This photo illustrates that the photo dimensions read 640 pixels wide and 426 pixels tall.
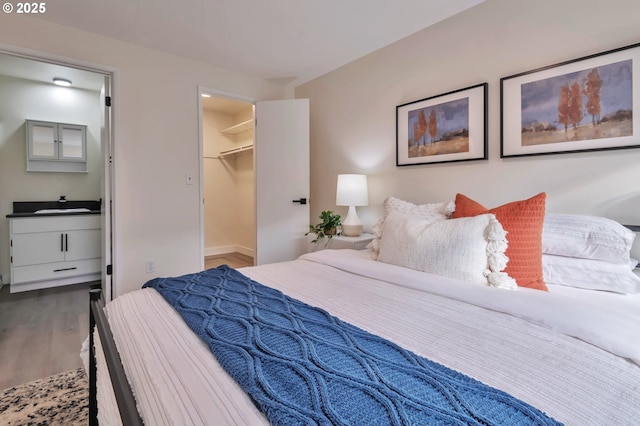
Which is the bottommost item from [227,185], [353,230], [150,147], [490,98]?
[353,230]

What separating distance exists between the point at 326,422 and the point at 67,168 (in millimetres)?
4759

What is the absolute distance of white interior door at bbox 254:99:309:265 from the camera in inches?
138

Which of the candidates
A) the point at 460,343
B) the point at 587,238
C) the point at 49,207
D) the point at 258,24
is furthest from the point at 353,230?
the point at 49,207

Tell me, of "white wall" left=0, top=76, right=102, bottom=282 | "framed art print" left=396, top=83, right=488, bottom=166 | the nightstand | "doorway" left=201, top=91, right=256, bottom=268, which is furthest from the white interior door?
"white wall" left=0, top=76, right=102, bottom=282

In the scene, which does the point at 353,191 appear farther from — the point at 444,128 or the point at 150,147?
the point at 150,147

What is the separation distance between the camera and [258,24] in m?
2.53

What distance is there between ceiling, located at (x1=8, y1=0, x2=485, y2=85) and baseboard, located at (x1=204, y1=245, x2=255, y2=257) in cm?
297

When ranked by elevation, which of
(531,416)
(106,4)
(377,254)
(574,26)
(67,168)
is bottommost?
(531,416)

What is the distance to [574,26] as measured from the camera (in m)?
1.83

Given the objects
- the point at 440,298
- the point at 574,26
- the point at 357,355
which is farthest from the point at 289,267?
the point at 574,26

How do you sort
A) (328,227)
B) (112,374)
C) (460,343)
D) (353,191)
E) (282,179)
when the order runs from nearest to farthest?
1. (112,374)
2. (460,343)
3. (353,191)
4. (328,227)
5. (282,179)

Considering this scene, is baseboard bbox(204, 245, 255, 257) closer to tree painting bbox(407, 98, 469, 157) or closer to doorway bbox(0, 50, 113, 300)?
doorway bbox(0, 50, 113, 300)

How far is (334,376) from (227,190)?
505 centimetres

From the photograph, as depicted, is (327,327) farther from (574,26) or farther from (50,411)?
(574,26)
